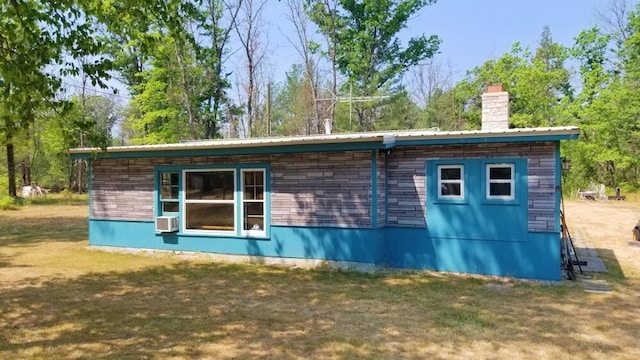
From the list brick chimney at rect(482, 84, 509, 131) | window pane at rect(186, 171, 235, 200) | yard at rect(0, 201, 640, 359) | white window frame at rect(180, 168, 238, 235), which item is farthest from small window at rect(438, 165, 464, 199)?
window pane at rect(186, 171, 235, 200)

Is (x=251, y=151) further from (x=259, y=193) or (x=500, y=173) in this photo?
(x=500, y=173)

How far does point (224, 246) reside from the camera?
923 cm

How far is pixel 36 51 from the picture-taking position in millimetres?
5410

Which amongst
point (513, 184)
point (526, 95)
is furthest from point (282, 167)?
point (526, 95)

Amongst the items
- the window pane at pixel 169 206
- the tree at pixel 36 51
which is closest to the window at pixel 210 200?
the window pane at pixel 169 206

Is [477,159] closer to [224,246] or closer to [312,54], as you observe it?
[224,246]

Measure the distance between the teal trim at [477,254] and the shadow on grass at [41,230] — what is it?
8702mm

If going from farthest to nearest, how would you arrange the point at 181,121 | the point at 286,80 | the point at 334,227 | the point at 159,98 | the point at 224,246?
1. the point at 286,80
2. the point at 181,121
3. the point at 159,98
4. the point at 224,246
5. the point at 334,227

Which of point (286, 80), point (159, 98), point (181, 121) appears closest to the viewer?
point (159, 98)

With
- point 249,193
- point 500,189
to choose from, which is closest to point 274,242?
point 249,193

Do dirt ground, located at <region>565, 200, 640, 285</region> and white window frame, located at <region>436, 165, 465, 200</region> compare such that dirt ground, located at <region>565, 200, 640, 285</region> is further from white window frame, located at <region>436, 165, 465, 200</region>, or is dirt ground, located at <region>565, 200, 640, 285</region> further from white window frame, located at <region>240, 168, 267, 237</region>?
white window frame, located at <region>240, 168, 267, 237</region>

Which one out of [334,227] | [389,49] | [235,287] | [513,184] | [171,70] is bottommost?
[235,287]

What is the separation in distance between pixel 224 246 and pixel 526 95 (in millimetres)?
24410

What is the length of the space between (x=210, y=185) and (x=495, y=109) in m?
5.67
